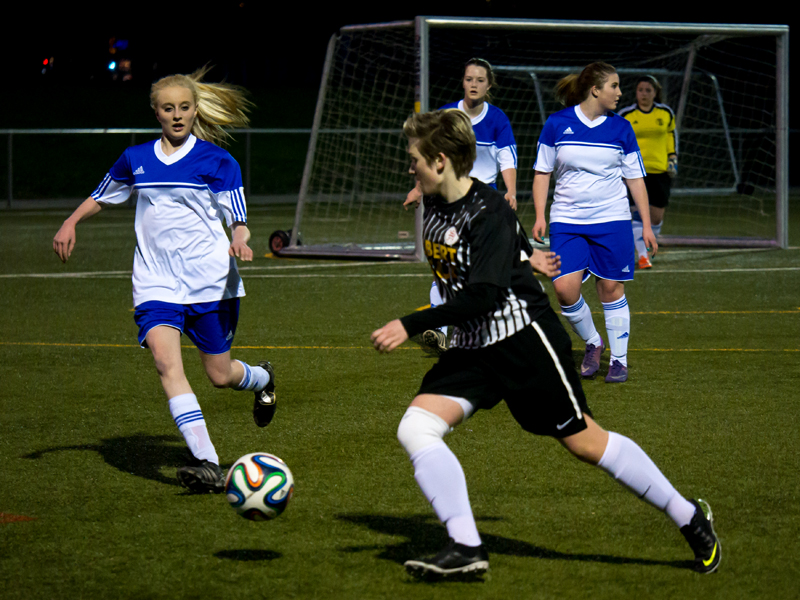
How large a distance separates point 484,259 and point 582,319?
3.82 metres

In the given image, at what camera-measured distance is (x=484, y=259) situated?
12.0 ft

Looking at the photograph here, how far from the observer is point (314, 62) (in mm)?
51812

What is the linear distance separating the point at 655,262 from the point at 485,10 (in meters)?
35.6

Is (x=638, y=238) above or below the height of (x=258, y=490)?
below

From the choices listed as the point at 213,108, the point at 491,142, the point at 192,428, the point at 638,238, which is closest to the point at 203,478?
the point at 192,428

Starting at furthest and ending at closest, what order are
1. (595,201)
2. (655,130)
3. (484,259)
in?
(655,130)
(595,201)
(484,259)

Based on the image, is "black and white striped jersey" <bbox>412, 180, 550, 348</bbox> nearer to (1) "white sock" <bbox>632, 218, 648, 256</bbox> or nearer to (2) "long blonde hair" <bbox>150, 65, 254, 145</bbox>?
(2) "long blonde hair" <bbox>150, 65, 254, 145</bbox>

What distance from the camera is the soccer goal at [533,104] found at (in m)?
15.0

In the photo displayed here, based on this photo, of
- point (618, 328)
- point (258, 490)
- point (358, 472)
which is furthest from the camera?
point (618, 328)

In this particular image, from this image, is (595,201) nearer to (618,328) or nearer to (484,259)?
(618,328)

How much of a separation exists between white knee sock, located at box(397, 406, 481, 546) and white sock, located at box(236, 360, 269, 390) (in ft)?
6.12

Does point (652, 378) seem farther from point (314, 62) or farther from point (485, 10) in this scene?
point (314, 62)

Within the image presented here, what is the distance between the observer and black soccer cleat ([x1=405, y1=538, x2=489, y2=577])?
3691 mm

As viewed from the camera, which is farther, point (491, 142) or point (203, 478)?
point (491, 142)
